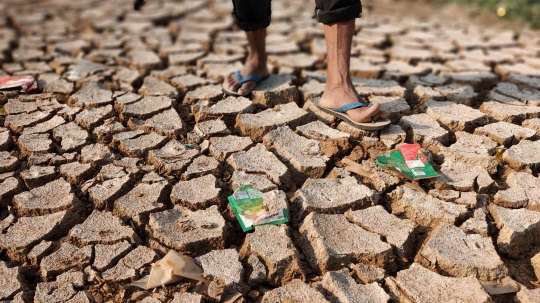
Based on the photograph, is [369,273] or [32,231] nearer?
[369,273]

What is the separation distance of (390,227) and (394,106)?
3.25ft

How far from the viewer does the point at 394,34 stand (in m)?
4.37

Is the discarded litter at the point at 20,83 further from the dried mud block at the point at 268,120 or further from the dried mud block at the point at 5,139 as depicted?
the dried mud block at the point at 268,120

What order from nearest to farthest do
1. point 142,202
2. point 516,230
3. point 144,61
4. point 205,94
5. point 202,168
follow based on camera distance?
point 516,230
point 142,202
point 202,168
point 205,94
point 144,61

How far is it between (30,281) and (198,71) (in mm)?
1924

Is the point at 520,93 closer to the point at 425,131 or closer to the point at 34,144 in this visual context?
the point at 425,131

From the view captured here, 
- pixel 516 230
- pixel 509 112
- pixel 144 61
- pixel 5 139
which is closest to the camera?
pixel 516 230

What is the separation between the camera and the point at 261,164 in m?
2.22

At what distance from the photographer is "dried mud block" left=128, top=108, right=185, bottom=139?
98.8 inches

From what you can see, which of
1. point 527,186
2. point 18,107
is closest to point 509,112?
point 527,186

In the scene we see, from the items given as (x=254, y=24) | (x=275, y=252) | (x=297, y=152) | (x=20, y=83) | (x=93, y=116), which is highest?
(x=254, y=24)

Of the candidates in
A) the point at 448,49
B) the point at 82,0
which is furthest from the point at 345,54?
the point at 82,0

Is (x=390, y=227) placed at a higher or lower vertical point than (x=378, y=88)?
lower

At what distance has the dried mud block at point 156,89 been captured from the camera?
2932mm
